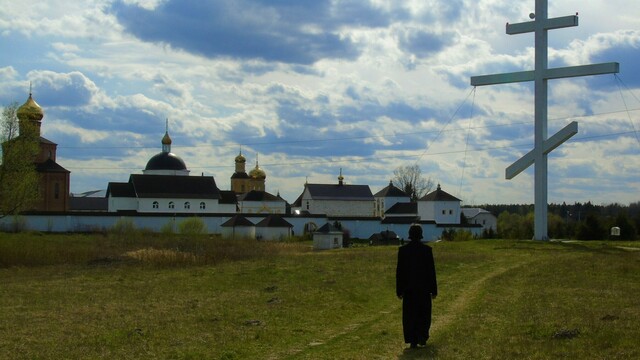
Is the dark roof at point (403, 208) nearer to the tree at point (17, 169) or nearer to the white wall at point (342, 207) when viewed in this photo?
the white wall at point (342, 207)

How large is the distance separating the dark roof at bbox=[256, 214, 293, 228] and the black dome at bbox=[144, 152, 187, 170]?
27.7 m

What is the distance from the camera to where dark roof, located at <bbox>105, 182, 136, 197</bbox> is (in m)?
77.2

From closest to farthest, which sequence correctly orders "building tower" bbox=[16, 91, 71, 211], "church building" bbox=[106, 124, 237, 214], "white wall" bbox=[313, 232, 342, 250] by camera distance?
"white wall" bbox=[313, 232, 342, 250], "building tower" bbox=[16, 91, 71, 211], "church building" bbox=[106, 124, 237, 214]

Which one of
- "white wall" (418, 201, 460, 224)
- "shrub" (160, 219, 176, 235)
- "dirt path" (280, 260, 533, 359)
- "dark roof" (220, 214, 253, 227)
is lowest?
"dirt path" (280, 260, 533, 359)

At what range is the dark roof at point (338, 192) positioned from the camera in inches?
3661

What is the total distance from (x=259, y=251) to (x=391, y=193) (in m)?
51.4

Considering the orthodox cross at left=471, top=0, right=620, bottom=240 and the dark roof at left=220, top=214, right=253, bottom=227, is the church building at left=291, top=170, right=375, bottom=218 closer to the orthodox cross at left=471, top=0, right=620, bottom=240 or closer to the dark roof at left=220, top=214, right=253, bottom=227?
the dark roof at left=220, top=214, right=253, bottom=227

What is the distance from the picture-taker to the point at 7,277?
24.7 meters

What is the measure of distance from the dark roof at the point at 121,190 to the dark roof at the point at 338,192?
2369 centimetres

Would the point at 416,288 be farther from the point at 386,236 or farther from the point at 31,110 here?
the point at 31,110

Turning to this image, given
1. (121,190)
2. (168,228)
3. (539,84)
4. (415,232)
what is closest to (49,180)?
(121,190)

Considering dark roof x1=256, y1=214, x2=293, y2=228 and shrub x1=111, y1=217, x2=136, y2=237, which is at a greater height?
dark roof x1=256, y1=214, x2=293, y2=228

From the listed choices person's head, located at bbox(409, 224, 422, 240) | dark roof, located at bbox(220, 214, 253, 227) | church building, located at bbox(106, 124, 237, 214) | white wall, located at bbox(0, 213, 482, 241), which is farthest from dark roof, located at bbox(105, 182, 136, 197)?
person's head, located at bbox(409, 224, 422, 240)

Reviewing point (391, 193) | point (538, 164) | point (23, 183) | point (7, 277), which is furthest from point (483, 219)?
point (7, 277)
